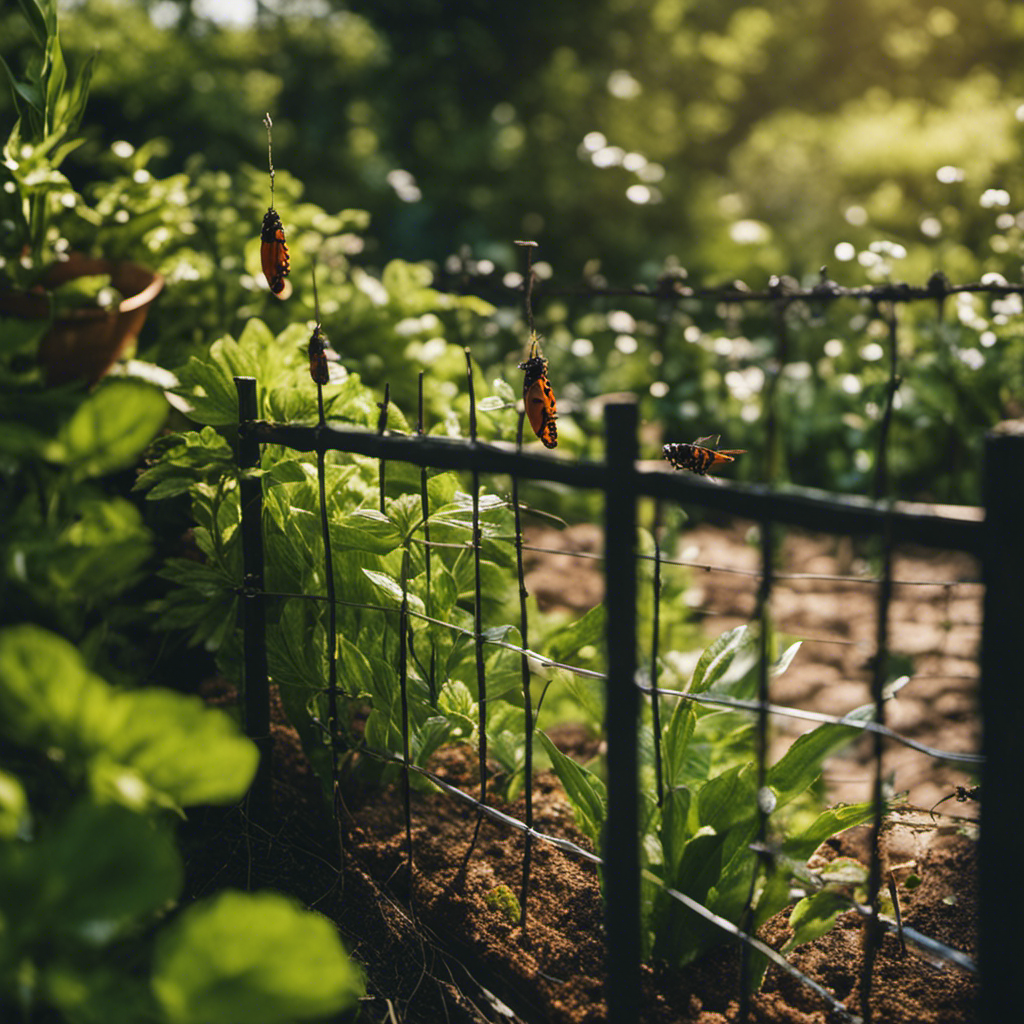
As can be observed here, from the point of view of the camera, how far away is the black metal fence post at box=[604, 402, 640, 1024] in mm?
1147

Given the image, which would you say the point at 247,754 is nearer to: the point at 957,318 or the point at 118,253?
the point at 118,253

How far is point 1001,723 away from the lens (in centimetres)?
92

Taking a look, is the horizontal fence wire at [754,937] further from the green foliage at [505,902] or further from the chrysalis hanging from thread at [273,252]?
the chrysalis hanging from thread at [273,252]

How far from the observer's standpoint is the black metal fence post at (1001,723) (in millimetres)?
897

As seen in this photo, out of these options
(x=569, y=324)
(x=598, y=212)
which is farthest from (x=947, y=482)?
(x=598, y=212)

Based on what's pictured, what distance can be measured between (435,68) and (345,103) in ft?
4.17

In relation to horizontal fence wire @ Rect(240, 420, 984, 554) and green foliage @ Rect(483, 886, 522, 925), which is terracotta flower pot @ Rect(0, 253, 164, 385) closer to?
horizontal fence wire @ Rect(240, 420, 984, 554)

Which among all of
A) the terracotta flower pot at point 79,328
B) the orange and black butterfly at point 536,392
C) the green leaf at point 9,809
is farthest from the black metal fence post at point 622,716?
the terracotta flower pot at point 79,328

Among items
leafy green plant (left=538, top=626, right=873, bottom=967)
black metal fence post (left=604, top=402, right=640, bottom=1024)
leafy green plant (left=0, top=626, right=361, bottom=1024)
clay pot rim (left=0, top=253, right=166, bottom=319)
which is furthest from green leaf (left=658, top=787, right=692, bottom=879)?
clay pot rim (left=0, top=253, right=166, bottom=319)

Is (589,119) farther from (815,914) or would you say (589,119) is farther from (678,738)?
(815,914)

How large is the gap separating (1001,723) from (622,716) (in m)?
0.46

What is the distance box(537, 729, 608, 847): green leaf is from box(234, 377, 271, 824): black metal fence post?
588 mm

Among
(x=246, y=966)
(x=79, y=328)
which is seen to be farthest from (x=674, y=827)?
(x=79, y=328)

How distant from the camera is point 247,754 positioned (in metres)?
0.84
